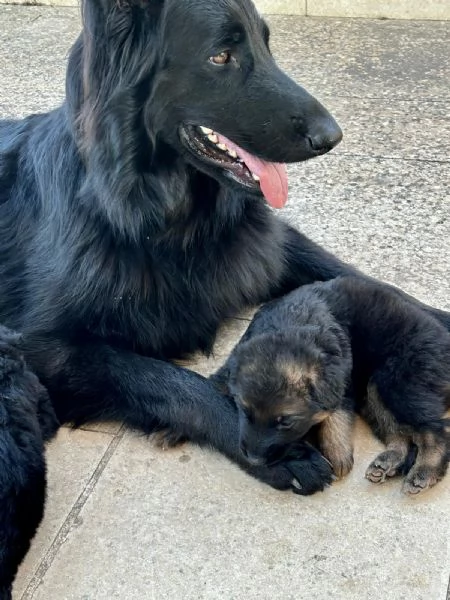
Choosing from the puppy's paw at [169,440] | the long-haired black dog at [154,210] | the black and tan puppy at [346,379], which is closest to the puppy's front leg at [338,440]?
the black and tan puppy at [346,379]

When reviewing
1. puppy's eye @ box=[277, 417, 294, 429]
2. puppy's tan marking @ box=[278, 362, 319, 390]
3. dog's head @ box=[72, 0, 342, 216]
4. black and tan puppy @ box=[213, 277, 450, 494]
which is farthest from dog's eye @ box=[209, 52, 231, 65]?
puppy's eye @ box=[277, 417, 294, 429]

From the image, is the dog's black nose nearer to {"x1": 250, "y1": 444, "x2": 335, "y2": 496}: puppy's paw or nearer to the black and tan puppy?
the black and tan puppy

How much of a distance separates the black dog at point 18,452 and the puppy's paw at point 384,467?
3.58ft

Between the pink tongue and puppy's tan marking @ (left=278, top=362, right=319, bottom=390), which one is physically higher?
the pink tongue

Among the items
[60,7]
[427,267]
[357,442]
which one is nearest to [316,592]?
[357,442]

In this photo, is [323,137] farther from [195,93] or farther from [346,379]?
[346,379]

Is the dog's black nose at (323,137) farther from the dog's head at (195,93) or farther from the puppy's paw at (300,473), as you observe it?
the puppy's paw at (300,473)

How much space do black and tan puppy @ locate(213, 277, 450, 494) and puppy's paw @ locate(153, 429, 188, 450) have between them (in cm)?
25

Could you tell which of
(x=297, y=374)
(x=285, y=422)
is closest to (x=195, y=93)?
(x=297, y=374)

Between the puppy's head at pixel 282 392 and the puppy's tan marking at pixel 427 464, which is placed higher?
the puppy's head at pixel 282 392

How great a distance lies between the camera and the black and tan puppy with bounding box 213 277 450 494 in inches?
105

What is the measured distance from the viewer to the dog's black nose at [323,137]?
113 inches

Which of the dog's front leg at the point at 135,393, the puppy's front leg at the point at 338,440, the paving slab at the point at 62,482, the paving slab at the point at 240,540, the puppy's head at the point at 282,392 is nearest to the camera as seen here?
the paving slab at the point at 240,540

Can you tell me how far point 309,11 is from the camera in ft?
24.2
